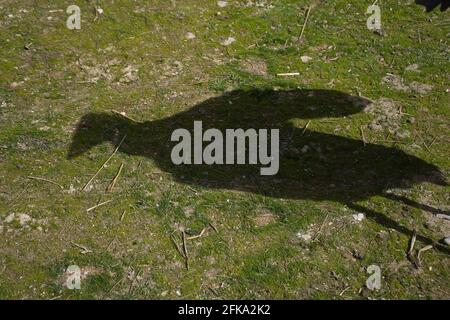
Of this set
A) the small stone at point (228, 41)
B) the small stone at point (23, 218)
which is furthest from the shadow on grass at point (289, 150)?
the small stone at point (228, 41)

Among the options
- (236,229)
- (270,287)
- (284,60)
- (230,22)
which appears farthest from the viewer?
(230,22)

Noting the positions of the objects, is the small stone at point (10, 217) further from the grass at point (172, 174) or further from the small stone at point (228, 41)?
the small stone at point (228, 41)

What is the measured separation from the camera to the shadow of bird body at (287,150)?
6035mm

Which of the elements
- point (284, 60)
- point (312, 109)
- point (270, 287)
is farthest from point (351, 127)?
point (270, 287)

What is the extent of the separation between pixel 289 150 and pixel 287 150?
3 cm

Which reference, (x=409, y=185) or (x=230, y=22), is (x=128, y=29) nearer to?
(x=230, y=22)

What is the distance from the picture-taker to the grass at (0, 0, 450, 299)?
5102mm

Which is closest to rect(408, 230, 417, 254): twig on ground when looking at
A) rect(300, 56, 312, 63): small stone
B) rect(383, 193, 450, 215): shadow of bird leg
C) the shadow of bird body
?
rect(383, 193, 450, 215): shadow of bird leg

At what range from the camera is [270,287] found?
197 inches

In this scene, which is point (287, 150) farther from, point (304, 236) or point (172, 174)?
point (172, 174)

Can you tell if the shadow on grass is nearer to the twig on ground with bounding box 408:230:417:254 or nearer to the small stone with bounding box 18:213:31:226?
the twig on ground with bounding box 408:230:417:254

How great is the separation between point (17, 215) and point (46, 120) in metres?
1.64

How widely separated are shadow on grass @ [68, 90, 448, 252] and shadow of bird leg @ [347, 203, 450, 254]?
0.01m

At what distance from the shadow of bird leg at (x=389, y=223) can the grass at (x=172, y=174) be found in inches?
2.5
